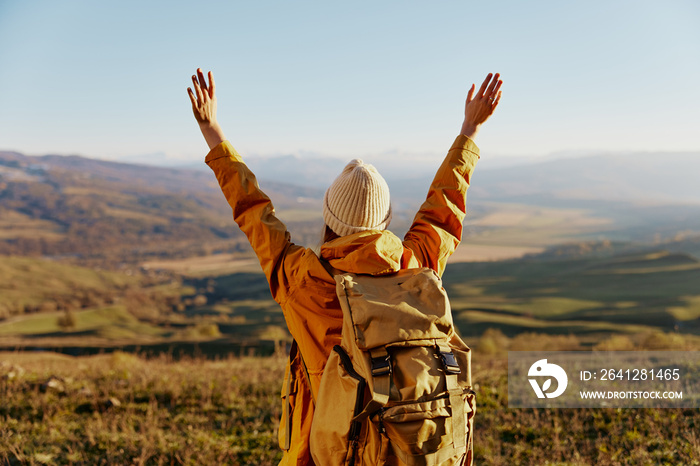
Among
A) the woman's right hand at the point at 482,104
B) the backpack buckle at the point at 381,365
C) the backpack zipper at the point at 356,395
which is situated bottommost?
the backpack zipper at the point at 356,395

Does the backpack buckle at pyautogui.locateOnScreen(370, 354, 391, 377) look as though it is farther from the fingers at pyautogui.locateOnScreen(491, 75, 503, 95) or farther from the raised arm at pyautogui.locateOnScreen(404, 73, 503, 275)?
the fingers at pyautogui.locateOnScreen(491, 75, 503, 95)

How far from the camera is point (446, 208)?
8.97ft

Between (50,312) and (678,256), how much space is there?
101930 millimetres

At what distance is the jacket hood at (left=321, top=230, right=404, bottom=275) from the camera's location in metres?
2.07

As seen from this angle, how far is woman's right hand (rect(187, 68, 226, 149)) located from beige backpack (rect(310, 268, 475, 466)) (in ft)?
3.94

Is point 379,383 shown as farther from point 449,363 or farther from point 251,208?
point 251,208

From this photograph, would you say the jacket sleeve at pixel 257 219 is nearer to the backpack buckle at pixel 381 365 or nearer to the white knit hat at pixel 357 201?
the white knit hat at pixel 357 201

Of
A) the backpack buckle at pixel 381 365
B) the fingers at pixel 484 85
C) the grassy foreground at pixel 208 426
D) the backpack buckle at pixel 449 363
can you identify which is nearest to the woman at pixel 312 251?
the backpack buckle at pixel 381 365

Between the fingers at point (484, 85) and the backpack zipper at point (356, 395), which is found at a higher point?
the fingers at point (484, 85)

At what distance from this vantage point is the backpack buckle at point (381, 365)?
185 cm

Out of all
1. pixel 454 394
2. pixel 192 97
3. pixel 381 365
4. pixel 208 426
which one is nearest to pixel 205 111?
pixel 192 97

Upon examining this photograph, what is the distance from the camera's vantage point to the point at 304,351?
2.20 metres

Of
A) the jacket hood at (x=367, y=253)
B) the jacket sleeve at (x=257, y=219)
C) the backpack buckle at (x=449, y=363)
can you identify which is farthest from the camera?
the jacket sleeve at (x=257, y=219)

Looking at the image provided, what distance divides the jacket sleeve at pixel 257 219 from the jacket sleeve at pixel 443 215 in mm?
712
